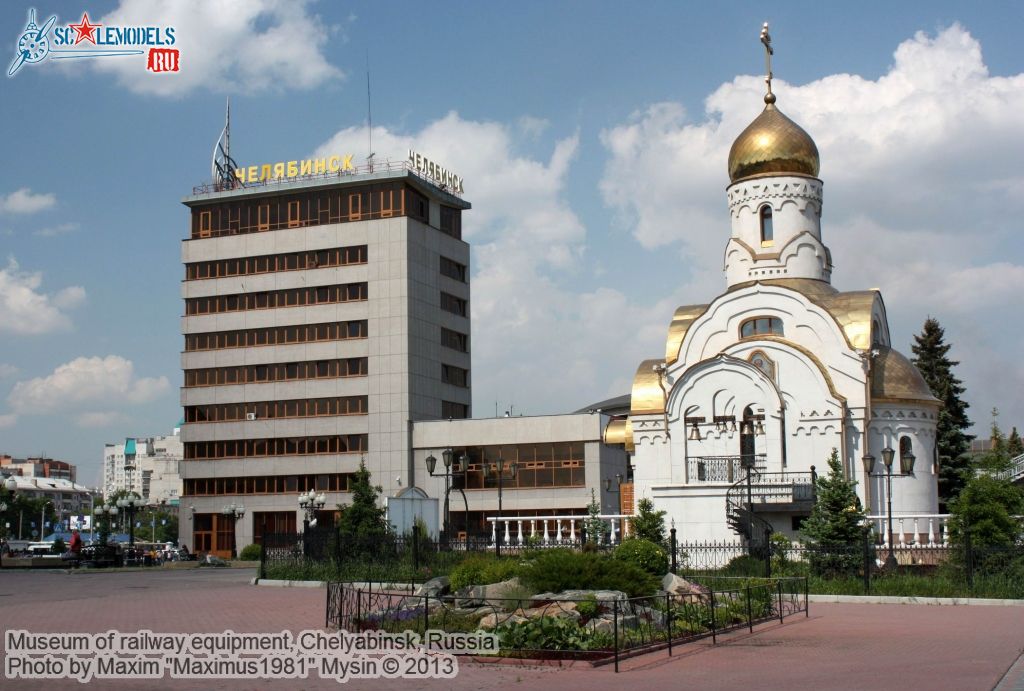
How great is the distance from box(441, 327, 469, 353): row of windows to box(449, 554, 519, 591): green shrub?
46142 mm

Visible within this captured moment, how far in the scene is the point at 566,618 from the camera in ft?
50.6

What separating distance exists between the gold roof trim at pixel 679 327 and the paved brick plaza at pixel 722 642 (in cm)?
1729

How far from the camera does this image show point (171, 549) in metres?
65.5

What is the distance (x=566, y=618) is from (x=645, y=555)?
855 centimetres

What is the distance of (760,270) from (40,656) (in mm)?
32388

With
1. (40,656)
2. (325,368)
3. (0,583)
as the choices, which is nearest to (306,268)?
(325,368)

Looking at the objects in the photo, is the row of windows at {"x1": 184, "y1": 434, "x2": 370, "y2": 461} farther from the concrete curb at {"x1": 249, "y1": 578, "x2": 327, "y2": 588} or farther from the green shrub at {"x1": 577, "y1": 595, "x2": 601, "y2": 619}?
the green shrub at {"x1": 577, "y1": 595, "x2": 601, "y2": 619}

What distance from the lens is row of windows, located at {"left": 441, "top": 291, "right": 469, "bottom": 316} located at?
67.4 m

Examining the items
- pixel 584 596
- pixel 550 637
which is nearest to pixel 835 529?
pixel 584 596

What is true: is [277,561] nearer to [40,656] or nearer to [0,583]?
[0,583]

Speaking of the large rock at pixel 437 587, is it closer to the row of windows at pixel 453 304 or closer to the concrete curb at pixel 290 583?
the concrete curb at pixel 290 583

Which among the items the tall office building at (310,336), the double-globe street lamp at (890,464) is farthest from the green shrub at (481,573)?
the tall office building at (310,336)

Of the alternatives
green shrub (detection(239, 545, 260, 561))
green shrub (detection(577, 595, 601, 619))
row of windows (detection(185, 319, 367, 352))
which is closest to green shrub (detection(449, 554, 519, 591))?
green shrub (detection(577, 595, 601, 619))

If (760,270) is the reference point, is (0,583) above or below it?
below
